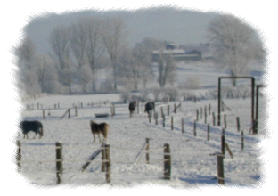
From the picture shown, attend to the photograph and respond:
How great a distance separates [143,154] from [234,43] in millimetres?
3821

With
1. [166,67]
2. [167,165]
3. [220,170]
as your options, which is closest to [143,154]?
[167,165]

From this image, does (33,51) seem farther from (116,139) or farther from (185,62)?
(116,139)

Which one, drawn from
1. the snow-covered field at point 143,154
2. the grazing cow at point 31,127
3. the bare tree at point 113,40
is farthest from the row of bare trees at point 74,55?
the grazing cow at point 31,127

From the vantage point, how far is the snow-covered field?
158 inches

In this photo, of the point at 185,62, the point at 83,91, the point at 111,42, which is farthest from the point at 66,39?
the point at 185,62

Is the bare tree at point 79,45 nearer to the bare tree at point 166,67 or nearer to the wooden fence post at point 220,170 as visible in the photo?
the bare tree at point 166,67

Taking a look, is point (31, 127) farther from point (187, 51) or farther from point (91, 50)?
point (187, 51)

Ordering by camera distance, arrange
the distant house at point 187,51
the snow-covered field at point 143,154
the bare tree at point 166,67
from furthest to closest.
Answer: the bare tree at point 166,67 < the snow-covered field at point 143,154 < the distant house at point 187,51

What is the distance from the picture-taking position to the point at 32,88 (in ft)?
12.1

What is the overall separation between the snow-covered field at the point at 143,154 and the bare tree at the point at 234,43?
2.98 ft

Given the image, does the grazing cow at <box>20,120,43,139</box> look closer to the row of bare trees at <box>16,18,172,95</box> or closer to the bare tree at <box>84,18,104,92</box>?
A: the row of bare trees at <box>16,18,172,95</box>

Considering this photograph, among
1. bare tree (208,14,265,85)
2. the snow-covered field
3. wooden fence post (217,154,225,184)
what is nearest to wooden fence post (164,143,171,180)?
the snow-covered field

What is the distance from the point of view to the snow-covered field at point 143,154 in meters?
4.01

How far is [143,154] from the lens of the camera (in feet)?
22.9
